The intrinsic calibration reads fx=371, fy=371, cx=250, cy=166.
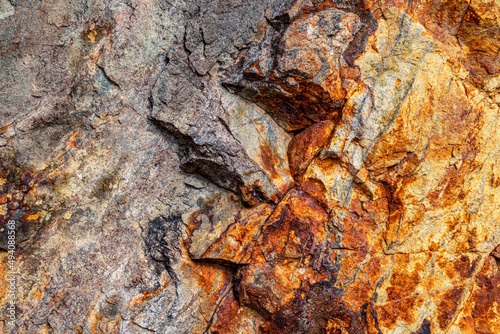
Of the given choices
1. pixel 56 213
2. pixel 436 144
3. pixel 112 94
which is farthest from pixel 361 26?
pixel 56 213

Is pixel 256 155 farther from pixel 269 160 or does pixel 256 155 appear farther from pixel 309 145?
pixel 309 145

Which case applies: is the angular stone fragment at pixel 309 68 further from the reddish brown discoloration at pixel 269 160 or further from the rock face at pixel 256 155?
the reddish brown discoloration at pixel 269 160

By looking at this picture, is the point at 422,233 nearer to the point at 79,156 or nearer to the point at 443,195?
the point at 443,195

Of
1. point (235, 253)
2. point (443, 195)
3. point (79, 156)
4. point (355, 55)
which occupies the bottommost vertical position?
point (235, 253)

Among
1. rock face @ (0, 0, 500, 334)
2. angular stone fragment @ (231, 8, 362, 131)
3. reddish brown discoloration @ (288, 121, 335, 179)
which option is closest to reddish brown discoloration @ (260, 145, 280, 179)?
rock face @ (0, 0, 500, 334)

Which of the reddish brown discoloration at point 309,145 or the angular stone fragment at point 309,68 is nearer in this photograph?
the angular stone fragment at point 309,68

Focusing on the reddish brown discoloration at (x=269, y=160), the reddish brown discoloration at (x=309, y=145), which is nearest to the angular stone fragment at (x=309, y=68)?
the reddish brown discoloration at (x=309, y=145)

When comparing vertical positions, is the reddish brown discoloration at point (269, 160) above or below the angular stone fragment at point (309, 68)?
below

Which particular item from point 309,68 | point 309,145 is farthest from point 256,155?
point 309,68

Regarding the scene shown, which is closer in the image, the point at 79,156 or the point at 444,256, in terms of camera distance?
the point at 79,156
